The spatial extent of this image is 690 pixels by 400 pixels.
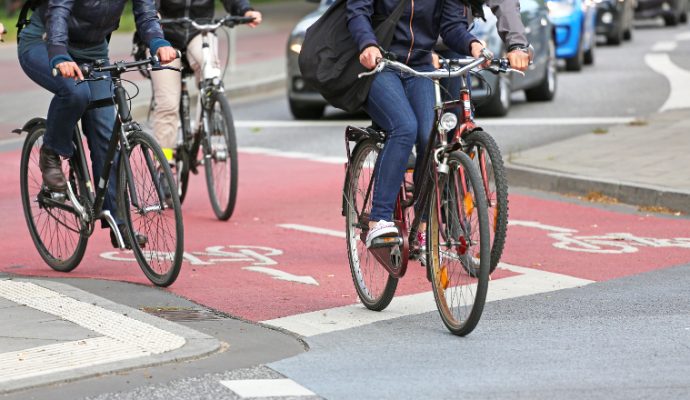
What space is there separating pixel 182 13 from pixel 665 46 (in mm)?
18734

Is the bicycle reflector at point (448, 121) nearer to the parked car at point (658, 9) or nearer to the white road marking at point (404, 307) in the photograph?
the white road marking at point (404, 307)

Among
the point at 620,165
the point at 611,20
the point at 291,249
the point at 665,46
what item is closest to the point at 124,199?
the point at 291,249

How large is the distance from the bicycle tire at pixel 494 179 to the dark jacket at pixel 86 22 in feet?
6.27

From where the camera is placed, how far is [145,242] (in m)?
7.63

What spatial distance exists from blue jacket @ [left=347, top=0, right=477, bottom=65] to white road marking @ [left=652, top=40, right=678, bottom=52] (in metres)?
20.1

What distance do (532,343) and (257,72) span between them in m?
16.5

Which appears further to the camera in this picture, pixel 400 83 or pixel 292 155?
pixel 292 155

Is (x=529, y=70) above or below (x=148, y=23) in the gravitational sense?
below

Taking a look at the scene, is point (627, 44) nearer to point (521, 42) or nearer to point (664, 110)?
point (664, 110)

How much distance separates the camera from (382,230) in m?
6.56

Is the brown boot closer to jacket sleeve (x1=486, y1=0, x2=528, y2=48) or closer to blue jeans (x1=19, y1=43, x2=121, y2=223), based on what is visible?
blue jeans (x1=19, y1=43, x2=121, y2=223)

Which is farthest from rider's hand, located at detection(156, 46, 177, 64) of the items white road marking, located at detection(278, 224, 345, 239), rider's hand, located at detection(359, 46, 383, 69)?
white road marking, located at detection(278, 224, 345, 239)

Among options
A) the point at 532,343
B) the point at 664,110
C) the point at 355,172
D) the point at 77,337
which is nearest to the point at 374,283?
the point at 355,172

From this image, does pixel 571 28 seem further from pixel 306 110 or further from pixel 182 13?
pixel 182 13
